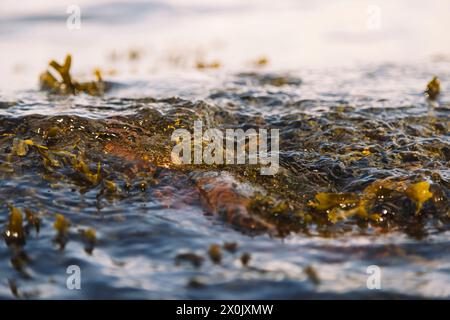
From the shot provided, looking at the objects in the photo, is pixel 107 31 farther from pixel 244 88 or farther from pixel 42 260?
pixel 42 260

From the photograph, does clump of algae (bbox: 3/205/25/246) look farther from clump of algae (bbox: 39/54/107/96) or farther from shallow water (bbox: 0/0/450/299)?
clump of algae (bbox: 39/54/107/96)

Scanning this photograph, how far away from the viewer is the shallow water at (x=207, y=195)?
2977 millimetres

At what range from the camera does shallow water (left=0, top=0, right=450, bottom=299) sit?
2977 millimetres

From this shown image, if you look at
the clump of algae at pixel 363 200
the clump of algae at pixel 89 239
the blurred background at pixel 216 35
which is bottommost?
the clump of algae at pixel 89 239

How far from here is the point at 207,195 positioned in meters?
3.82

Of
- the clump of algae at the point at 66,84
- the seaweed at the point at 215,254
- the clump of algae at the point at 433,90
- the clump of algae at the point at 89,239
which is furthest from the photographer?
the clump of algae at the point at 433,90

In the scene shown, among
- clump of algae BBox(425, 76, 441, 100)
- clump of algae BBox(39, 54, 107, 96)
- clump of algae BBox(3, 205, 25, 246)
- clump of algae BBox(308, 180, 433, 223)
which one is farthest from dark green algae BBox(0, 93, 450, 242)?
clump of algae BBox(39, 54, 107, 96)

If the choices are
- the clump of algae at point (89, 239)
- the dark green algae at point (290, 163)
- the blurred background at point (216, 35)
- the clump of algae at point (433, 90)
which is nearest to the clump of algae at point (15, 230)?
the clump of algae at point (89, 239)

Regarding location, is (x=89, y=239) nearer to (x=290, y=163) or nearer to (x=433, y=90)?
(x=290, y=163)

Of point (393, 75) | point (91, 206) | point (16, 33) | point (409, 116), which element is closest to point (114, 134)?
point (91, 206)

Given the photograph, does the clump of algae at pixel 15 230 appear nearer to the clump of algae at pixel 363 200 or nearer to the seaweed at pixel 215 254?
the seaweed at pixel 215 254

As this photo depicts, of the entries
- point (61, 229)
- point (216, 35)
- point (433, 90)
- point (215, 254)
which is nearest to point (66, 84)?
point (61, 229)

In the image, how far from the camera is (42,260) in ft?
10.2
